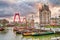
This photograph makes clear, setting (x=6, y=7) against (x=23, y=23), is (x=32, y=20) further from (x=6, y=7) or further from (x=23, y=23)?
(x=6, y=7)

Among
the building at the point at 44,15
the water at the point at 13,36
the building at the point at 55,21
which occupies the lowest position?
the water at the point at 13,36

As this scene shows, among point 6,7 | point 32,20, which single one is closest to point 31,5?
point 32,20

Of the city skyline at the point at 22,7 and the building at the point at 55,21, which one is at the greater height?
the city skyline at the point at 22,7

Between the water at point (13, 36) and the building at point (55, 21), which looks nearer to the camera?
the water at point (13, 36)

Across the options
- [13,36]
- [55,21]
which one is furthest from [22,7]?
[55,21]


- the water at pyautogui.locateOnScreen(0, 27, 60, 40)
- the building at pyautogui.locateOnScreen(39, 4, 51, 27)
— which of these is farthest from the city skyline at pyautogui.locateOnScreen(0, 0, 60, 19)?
the water at pyautogui.locateOnScreen(0, 27, 60, 40)

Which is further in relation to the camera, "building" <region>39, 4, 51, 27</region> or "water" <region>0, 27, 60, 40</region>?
"building" <region>39, 4, 51, 27</region>

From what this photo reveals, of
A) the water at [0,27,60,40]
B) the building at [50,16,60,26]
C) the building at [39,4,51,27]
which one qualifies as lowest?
the water at [0,27,60,40]

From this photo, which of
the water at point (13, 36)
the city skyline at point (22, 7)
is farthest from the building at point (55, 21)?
the water at point (13, 36)

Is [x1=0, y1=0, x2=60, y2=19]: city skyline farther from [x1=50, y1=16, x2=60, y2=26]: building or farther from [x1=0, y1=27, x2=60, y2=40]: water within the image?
[x1=0, y1=27, x2=60, y2=40]: water

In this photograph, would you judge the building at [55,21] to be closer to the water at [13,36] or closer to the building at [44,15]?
the building at [44,15]
